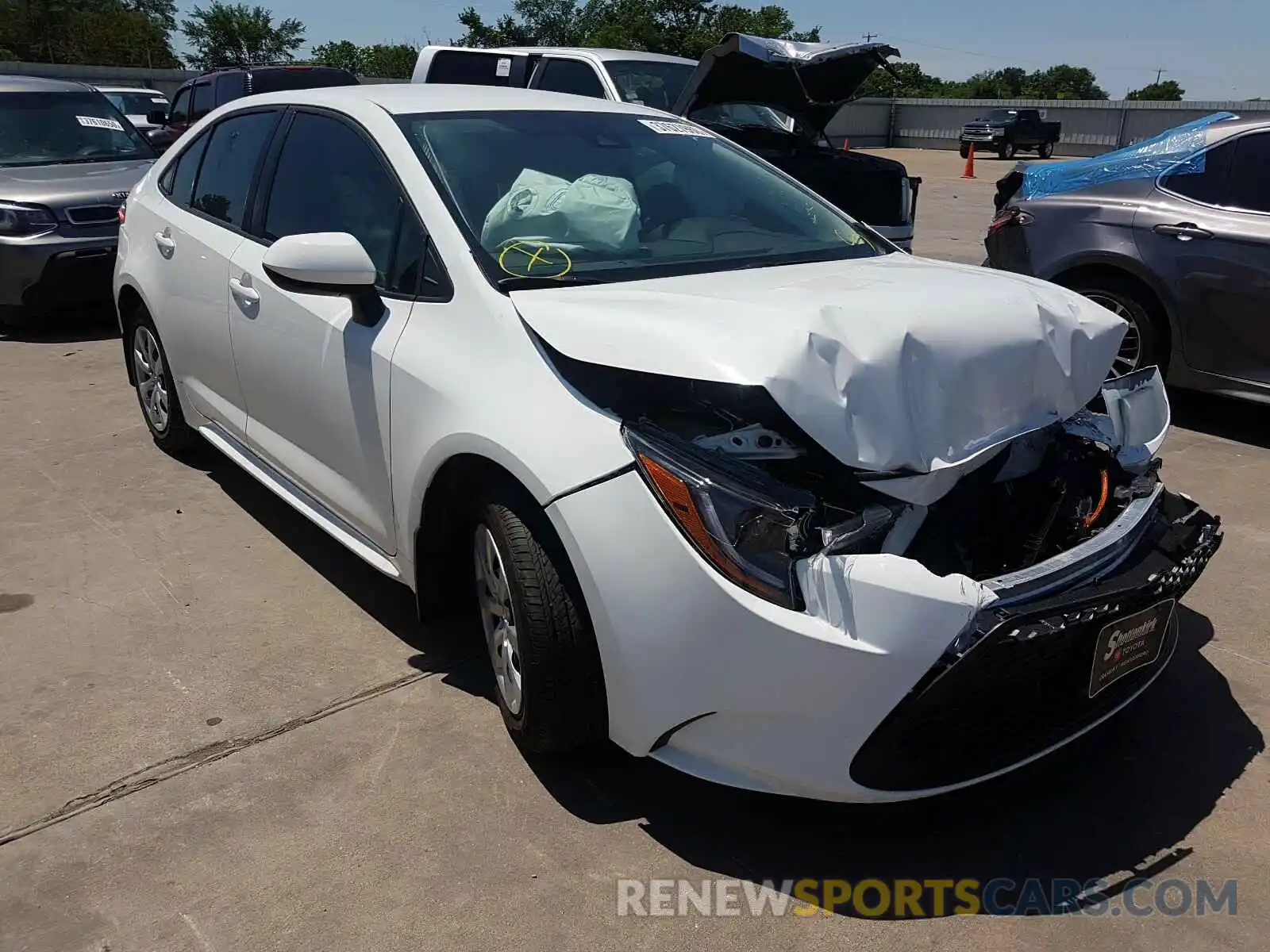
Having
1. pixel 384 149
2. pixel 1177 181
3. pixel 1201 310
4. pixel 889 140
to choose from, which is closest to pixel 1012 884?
pixel 384 149

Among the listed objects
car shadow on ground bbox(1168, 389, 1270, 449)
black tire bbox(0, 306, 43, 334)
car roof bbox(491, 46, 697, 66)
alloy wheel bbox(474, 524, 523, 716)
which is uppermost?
car roof bbox(491, 46, 697, 66)

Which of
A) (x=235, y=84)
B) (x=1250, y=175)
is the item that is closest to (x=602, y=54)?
(x=1250, y=175)

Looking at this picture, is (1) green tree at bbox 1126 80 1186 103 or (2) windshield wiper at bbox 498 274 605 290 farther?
(1) green tree at bbox 1126 80 1186 103

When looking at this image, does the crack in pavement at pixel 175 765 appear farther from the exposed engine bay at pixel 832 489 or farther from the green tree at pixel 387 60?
the green tree at pixel 387 60

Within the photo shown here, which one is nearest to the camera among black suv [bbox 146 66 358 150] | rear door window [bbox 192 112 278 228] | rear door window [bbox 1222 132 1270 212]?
rear door window [bbox 192 112 278 228]

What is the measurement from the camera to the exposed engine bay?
2291mm

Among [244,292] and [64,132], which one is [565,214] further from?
[64,132]

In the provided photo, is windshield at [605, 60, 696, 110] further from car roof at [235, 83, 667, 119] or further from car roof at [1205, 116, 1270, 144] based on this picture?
car roof at [235, 83, 667, 119]

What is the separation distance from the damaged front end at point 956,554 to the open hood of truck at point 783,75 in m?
5.16

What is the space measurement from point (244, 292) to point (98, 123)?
20.5ft

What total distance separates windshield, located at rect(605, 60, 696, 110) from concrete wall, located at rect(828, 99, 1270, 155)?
29.4 metres

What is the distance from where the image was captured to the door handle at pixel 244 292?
148 inches

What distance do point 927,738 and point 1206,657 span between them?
5.15ft

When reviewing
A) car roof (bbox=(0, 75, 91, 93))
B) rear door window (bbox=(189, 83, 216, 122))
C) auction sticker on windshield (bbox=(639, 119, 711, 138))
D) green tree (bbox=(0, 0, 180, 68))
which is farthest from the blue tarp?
green tree (bbox=(0, 0, 180, 68))
